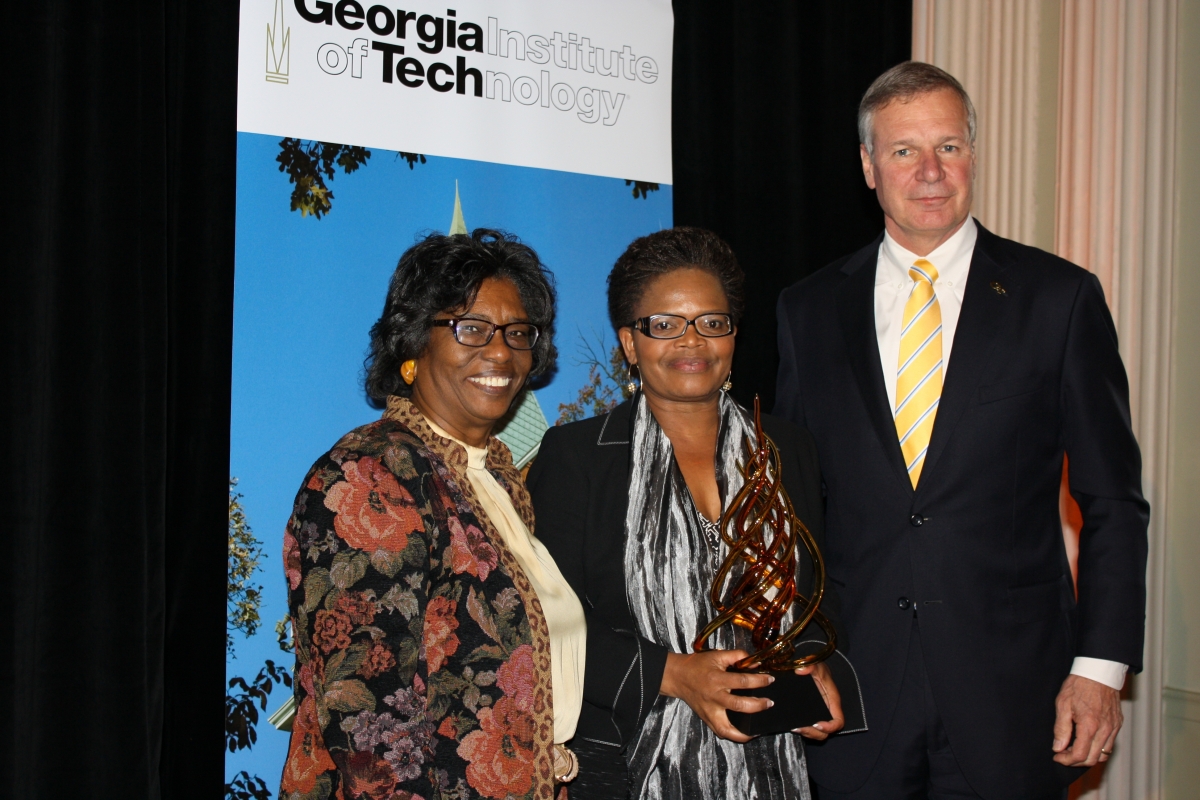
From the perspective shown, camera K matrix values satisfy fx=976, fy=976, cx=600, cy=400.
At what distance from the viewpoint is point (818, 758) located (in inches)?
89.2

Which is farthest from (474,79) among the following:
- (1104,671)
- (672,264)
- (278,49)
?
(1104,671)

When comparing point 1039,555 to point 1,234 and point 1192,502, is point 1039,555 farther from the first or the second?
point 1,234

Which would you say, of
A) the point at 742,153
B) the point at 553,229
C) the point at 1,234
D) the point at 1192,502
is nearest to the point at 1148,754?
the point at 1192,502

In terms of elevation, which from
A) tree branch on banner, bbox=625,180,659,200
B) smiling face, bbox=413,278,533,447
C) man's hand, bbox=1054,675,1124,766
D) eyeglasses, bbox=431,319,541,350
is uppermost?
tree branch on banner, bbox=625,180,659,200

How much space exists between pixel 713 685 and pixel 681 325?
0.76 metres

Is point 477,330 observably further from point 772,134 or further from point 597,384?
point 772,134

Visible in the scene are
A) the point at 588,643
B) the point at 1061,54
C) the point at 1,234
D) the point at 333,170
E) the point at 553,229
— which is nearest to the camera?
the point at 588,643

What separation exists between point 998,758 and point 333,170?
2.31 metres

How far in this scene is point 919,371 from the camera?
224 cm

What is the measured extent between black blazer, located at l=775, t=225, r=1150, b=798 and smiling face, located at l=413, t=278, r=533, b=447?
86 centimetres

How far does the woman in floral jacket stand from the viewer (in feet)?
5.27

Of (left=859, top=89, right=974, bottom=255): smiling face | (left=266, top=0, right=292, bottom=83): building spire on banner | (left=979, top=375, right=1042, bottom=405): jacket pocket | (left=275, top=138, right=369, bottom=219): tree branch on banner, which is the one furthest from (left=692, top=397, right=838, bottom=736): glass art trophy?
(left=266, top=0, right=292, bottom=83): building spire on banner

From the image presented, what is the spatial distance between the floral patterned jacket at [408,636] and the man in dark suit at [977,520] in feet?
2.71

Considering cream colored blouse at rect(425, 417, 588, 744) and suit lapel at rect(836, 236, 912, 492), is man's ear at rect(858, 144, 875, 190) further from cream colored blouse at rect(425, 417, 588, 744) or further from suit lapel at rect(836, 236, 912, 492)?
cream colored blouse at rect(425, 417, 588, 744)
